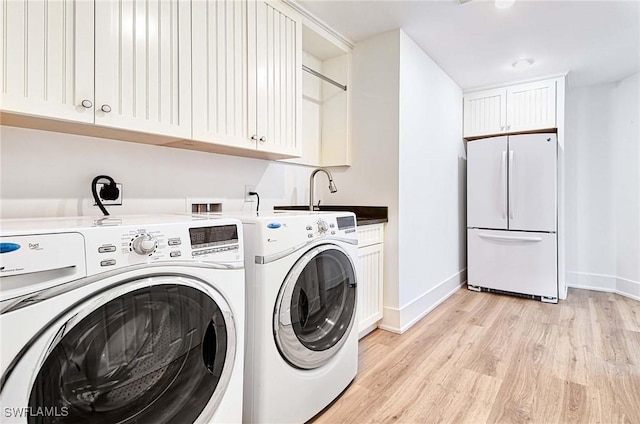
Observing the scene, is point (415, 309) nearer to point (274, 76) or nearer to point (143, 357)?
point (274, 76)

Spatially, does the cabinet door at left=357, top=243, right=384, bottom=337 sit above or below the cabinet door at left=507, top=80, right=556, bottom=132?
below

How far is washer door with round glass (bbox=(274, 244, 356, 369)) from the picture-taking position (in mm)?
1369

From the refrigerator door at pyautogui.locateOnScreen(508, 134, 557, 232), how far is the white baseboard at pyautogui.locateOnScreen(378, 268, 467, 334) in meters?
0.96

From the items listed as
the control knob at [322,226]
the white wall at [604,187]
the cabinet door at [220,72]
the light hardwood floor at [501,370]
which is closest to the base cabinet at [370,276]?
the light hardwood floor at [501,370]

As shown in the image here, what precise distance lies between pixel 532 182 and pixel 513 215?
0.37 m

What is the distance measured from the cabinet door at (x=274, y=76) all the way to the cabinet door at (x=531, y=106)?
258cm

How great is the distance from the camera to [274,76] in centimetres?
201

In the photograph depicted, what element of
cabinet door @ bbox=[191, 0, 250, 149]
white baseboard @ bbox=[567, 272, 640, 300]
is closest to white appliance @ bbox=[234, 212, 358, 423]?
cabinet door @ bbox=[191, 0, 250, 149]

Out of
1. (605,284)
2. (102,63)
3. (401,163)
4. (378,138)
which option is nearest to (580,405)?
(401,163)

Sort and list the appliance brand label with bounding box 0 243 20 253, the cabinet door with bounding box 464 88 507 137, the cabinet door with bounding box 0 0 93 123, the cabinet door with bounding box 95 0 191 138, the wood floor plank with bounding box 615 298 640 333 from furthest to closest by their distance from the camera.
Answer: the cabinet door with bounding box 464 88 507 137, the wood floor plank with bounding box 615 298 640 333, the cabinet door with bounding box 95 0 191 138, the cabinet door with bounding box 0 0 93 123, the appliance brand label with bounding box 0 243 20 253

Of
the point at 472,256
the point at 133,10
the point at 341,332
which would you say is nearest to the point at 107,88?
the point at 133,10

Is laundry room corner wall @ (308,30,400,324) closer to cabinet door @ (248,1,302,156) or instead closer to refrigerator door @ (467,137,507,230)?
cabinet door @ (248,1,302,156)

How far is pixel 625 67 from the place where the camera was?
3.18 meters

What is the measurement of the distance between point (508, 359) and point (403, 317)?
2.38ft
